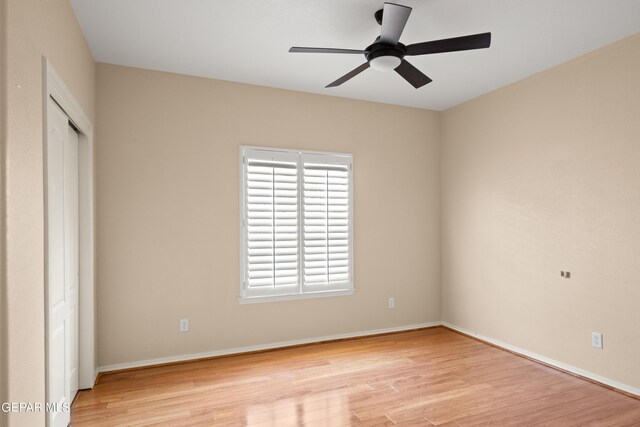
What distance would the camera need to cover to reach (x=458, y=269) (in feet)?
15.9

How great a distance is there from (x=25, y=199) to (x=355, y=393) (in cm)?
261

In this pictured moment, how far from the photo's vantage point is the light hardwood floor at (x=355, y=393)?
270 cm

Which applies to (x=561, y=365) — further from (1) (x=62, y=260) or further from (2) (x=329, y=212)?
(1) (x=62, y=260)

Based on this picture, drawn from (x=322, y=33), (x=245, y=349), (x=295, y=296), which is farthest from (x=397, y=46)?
(x=245, y=349)

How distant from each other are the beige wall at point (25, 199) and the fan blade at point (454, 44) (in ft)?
6.93

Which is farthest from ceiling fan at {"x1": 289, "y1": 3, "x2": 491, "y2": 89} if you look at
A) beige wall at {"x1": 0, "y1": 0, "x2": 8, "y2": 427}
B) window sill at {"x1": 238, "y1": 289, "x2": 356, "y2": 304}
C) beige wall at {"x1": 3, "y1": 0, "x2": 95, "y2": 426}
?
window sill at {"x1": 238, "y1": 289, "x2": 356, "y2": 304}

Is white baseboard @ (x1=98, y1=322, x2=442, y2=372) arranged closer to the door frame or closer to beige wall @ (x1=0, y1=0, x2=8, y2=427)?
the door frame

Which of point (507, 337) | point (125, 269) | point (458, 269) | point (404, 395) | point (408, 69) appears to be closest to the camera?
point (408, 69)

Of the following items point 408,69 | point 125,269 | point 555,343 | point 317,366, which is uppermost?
point 408,69

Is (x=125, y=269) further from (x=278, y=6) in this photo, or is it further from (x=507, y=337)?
(x=507, y=337)

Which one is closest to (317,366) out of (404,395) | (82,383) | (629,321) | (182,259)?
(404,395)

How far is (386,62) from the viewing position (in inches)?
105

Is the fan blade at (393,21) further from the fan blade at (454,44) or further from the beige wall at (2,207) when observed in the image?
the beige wall at (2,207)

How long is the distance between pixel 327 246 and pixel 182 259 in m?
1.59
